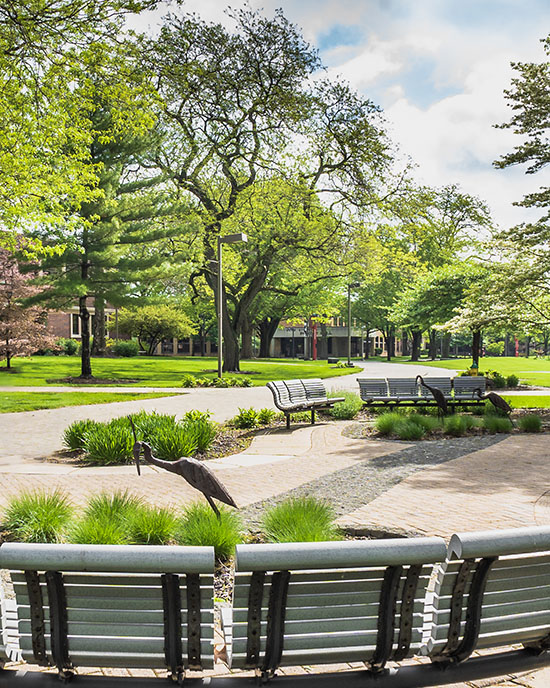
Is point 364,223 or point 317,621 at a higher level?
point 364,223

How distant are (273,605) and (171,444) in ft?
23.5

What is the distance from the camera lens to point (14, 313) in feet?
94.6

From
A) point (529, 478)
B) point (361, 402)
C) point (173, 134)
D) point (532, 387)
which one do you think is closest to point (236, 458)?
point (529, 478)

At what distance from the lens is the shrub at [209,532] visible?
16.0 ft

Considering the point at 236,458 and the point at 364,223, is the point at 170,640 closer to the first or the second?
the point at 236,458

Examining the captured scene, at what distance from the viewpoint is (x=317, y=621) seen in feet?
8.52

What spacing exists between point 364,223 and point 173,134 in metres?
9.89

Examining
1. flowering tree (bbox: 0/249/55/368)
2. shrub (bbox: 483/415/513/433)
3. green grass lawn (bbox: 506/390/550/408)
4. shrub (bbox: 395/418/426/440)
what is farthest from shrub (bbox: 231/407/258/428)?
flowering tree (bbox: 0/249/55/368)

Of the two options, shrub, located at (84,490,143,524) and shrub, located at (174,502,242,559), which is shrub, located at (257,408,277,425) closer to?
shrub, located at (84,490,143,524)

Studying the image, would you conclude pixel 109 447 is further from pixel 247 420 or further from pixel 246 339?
pixel 246 339

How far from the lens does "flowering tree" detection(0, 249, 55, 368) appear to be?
2880 cm

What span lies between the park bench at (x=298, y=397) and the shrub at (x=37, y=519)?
7543 mm

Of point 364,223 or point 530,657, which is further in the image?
point 364,223

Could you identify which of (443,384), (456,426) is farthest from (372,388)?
(456,426)
